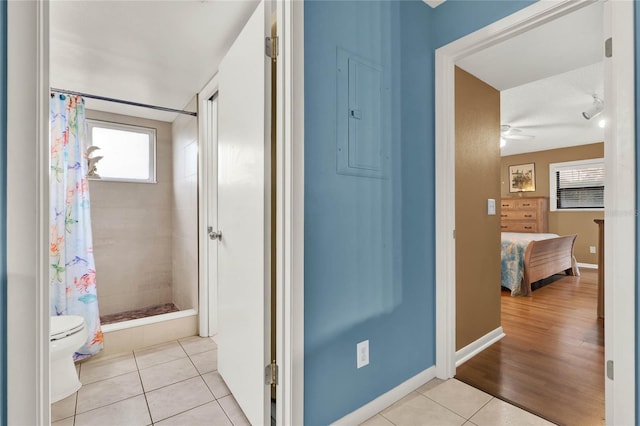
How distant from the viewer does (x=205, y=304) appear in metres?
2.69

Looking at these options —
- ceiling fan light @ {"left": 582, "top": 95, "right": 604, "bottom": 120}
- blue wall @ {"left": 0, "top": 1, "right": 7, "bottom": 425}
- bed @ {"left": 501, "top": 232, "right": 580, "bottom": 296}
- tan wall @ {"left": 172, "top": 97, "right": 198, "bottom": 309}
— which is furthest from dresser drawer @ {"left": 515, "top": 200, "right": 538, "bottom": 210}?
blue wall @ {"left": 0, "top": 1, "right": 7, "bottom": 425}

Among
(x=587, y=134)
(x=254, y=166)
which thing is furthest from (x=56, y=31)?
(x=587, y=134)

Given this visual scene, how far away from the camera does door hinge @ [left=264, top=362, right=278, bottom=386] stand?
1432mm

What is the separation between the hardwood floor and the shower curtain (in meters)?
2.64

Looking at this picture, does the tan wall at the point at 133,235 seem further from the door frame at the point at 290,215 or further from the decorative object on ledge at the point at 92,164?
the door frame at the point at 290,215

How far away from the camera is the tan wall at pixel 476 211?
226 centimetres

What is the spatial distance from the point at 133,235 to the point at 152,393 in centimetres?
206

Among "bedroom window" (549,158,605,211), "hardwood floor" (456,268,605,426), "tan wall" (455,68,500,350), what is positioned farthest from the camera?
"bedroom window" (549,158,605,211)

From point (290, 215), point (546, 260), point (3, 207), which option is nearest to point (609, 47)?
point (290, 215)

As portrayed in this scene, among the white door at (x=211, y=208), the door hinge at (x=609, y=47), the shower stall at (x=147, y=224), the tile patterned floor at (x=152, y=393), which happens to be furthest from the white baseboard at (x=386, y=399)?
the shower stall at (x=147, y=224)

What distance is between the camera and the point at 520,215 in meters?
6.70

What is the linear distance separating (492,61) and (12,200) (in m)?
2.66

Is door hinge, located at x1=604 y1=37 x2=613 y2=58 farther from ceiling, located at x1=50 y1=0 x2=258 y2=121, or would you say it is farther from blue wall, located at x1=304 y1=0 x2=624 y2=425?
ceiling, located at x1=50 y1=0 x2=258 y2=121

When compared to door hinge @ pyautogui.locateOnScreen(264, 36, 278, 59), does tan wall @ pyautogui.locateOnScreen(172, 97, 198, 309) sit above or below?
below
